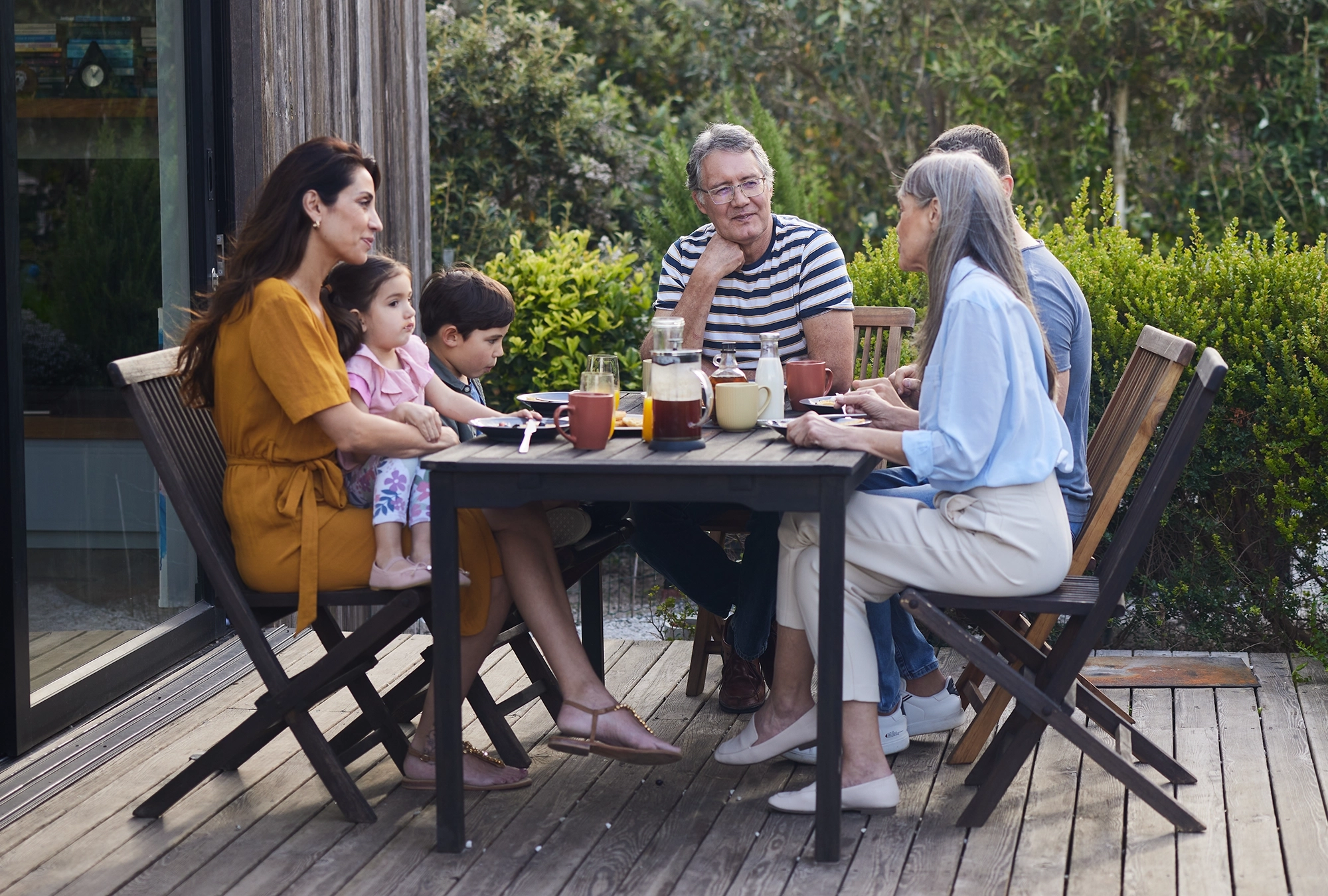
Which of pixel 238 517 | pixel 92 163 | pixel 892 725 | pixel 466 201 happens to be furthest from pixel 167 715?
pixel 466 201

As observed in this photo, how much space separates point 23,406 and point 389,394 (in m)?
0.94

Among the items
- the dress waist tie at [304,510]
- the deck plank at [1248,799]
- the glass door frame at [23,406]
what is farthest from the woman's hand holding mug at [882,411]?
the glass door frame at [23,406]

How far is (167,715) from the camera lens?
12.3ft

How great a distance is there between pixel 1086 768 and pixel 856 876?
0.86 m

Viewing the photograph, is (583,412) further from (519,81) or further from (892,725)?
(519,81)

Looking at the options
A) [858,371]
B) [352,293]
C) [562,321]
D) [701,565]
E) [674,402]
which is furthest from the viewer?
[562,321]

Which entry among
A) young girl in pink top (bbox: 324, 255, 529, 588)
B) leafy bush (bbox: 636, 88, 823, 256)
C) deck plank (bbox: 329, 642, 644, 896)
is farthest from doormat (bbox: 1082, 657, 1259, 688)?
leafy bush (bbox: 636, 88, 823, 256)

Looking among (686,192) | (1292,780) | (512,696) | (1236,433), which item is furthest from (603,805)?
(686,192)

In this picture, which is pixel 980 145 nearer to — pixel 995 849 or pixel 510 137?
pixel 995 849

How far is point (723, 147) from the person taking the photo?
3.88 meters

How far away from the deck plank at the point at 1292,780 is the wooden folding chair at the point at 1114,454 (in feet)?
1.31

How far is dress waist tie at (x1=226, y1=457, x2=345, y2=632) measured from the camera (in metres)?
2.98

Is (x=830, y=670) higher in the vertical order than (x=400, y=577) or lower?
lower

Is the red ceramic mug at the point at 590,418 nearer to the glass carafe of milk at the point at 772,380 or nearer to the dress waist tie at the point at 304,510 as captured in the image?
the glass carafe of milk at the point at 772,380
